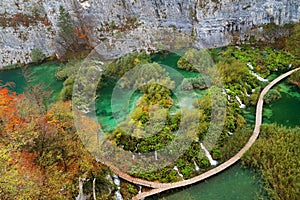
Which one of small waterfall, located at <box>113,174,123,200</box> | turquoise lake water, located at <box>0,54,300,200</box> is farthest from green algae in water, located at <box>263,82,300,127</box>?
small waterfall, located at <box>113,174,123,200</box>

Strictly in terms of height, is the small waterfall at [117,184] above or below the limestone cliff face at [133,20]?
below

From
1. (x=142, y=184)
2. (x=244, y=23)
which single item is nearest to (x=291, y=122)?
(x=142, y=184)

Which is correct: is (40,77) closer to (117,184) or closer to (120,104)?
(120,104)

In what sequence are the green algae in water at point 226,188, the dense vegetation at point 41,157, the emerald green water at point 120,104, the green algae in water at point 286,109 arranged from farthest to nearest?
1. the emerald green water at point 120,104
2. the green algae in water at point 286,109
3. the green algae in water at point 226,188
4. the dense vegetation at point 41,157

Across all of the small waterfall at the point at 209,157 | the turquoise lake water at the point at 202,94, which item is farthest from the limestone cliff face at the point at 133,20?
the small waterfall at the point at 209,157

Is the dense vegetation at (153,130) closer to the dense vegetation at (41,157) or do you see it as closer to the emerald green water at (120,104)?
the dense vegetation at (41,157)

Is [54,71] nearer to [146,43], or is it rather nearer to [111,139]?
[146,43]

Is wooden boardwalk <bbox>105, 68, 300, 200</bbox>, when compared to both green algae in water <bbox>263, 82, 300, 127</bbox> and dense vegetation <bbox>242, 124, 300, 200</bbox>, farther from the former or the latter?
green algae in water <bbox>263, 82, 300, 127</bbox>
